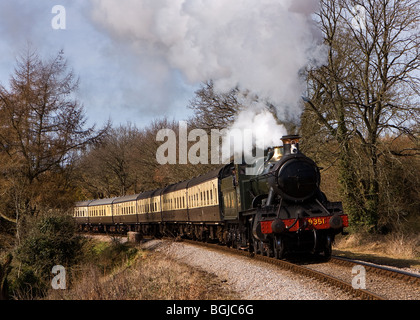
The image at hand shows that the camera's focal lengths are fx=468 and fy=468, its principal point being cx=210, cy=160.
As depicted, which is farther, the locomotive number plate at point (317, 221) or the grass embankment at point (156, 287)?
the locomotive number plate at point (317, 221)

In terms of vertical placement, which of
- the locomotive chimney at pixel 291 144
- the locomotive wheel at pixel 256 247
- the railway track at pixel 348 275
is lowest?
the railway track at pixel 348 275

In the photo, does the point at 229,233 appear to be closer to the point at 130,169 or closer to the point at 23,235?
the point at 23,235

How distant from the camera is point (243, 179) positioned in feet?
43.6

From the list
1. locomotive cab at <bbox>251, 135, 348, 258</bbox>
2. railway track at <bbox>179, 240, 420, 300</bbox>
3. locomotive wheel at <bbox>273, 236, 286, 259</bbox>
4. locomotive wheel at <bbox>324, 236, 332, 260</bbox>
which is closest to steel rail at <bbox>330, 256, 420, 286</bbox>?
railway track at <bbox>179, 240, 420, 300</bbox>

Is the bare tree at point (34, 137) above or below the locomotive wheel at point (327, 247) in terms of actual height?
above

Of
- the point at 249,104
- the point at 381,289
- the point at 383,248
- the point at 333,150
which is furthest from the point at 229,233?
the point at 381,289

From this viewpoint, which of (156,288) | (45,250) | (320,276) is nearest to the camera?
(320,276)

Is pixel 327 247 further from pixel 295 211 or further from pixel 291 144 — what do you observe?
pixel 291 144

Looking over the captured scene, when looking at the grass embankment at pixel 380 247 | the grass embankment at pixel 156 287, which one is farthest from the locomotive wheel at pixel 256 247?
the grass embankment at pixel 380 247

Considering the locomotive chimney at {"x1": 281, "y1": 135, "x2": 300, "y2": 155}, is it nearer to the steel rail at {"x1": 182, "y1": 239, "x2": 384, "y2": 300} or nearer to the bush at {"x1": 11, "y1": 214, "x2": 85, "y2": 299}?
the steel rail at {"x1": 182, "y1": 239, "x2": 384, "y2": 300}

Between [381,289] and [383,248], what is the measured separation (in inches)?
381

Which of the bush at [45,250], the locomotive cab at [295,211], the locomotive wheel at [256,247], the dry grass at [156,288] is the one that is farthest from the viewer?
the bush at [45,250]

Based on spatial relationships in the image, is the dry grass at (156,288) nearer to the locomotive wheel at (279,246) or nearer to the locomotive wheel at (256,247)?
the locomotive wheel at (279,246)

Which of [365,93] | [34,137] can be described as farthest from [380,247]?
[34,137]
